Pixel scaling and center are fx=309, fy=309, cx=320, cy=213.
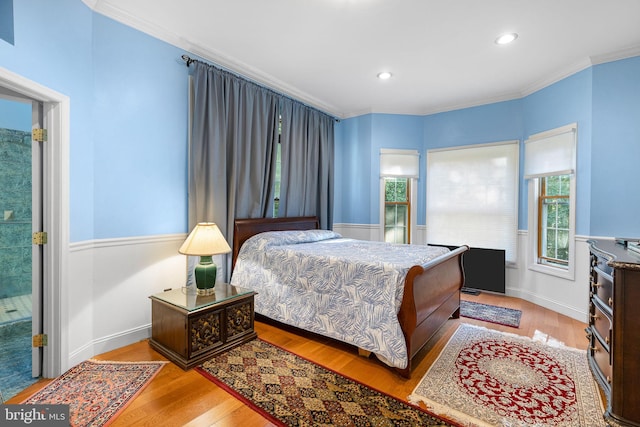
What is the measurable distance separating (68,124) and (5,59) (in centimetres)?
48

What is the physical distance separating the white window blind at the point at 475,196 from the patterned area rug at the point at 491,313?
36.1 inches

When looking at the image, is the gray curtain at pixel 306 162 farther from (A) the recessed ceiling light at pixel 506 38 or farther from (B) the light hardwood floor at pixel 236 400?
(A) the recessed ceiling light at pixel 506 38

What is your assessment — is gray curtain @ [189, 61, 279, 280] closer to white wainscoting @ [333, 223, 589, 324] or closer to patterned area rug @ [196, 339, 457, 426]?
patterned area rug @ [196, 339, 457, 426]

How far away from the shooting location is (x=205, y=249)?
2.55m

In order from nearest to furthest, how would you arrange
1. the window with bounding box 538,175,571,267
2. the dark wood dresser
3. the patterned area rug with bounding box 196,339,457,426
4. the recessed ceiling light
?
the dark wood dresser
the patterned area rug with bounding box 196,339,457,426
the recessed ceiling light
the window with bounding box 538,175,571,267

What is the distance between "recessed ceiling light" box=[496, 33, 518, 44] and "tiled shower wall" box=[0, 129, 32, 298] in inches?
150

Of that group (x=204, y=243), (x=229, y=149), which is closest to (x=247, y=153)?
(x=229, y=149)

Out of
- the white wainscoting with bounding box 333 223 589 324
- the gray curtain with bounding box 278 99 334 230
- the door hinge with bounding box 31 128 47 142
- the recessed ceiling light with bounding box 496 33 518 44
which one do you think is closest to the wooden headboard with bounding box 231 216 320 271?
the gray curtain with bounding box 278 99 334 230

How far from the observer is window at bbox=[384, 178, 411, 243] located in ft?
16.4

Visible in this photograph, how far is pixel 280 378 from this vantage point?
2.12m

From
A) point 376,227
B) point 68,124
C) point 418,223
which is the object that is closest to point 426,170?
point 418,223

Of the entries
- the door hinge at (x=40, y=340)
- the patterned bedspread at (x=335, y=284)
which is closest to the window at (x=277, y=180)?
the patterned bedspread at (x=335, y=284)

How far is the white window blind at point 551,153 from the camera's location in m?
3.45

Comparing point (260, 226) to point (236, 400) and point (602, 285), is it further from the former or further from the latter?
point (602, 285)
